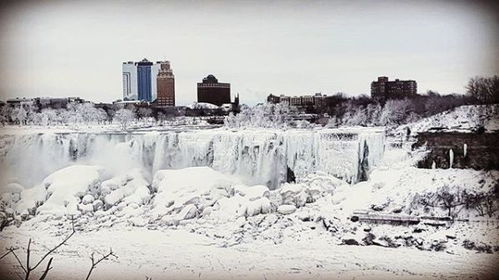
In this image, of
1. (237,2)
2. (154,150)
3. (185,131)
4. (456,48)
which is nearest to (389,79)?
(456,48)

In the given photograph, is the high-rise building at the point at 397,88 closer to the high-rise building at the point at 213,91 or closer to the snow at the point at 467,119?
the snow at the point at 467,119

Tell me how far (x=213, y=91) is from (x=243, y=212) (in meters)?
0.73

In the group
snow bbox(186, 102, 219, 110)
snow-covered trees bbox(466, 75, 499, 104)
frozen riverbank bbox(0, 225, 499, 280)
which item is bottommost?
frozen riverbank bbox(0, 225, 499, 280)

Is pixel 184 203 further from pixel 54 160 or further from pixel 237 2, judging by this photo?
pixel 237 2

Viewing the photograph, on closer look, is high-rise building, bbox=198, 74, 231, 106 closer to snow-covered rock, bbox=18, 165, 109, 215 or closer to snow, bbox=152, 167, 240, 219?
snow, bbox=152, 167, 240, 219

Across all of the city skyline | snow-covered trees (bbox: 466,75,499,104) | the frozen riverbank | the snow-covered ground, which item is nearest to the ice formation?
the snow-covered ground

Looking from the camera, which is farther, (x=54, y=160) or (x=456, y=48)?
(x=54, y=160)

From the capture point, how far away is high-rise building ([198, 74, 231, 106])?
3.03 m

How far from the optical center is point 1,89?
300cm

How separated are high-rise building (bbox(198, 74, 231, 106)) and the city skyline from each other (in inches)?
1.5

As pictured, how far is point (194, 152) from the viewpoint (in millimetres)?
3090

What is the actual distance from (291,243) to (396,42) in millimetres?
1292

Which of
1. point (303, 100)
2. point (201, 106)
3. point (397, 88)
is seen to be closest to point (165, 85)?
point (201, 106)

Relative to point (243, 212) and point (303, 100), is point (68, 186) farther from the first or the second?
point (303, 100)
